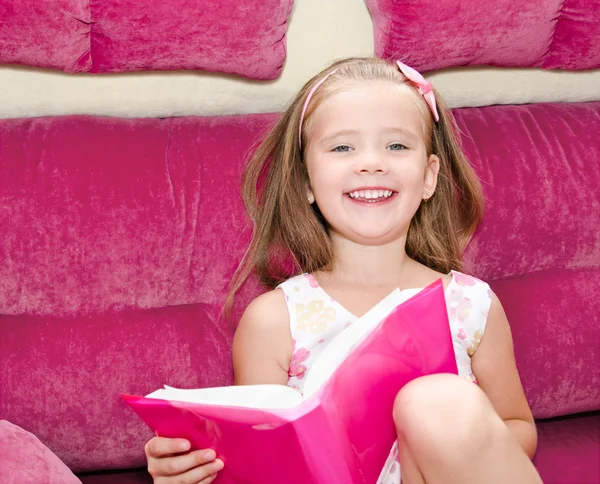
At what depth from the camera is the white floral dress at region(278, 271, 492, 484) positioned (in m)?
1.18

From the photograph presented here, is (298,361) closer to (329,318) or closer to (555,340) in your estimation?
(329,318)

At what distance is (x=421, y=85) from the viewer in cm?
121

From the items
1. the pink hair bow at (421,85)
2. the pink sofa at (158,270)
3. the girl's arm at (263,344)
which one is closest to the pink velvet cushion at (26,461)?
the pink sofa at (158,270)

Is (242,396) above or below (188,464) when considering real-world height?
above

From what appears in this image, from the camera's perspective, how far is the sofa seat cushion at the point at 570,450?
4.00ft

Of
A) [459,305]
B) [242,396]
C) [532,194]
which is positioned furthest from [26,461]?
[532,194]

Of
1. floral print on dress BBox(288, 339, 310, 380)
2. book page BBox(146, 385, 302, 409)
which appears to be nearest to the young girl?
floral print on dress BBox(288, 339, 310, 380)

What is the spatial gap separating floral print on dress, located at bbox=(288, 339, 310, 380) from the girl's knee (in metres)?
0.28

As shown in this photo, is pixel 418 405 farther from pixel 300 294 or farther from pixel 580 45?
pixel 580 45

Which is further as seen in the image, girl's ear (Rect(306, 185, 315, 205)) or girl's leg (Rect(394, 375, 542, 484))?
girl's ear (Rect(306, 185, 315, 205))

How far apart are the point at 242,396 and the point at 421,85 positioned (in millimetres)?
584

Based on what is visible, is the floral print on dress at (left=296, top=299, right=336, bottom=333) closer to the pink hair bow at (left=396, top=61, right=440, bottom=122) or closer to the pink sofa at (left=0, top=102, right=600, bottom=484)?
the pink sofa at (left=0, top=102, right=600, bottom=484)

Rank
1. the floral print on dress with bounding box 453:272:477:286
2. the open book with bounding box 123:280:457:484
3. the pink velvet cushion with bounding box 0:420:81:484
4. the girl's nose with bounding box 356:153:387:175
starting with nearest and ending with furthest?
the open book with bounding box 123:280:457:484, the pink velvet cushion with bounding box 0:420:81:484, the girl's nose with bounding box 356:153:387:175, the floral print on dress with bounding box 453:272:477:286

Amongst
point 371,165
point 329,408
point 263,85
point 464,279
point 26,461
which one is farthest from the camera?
point 263,85
